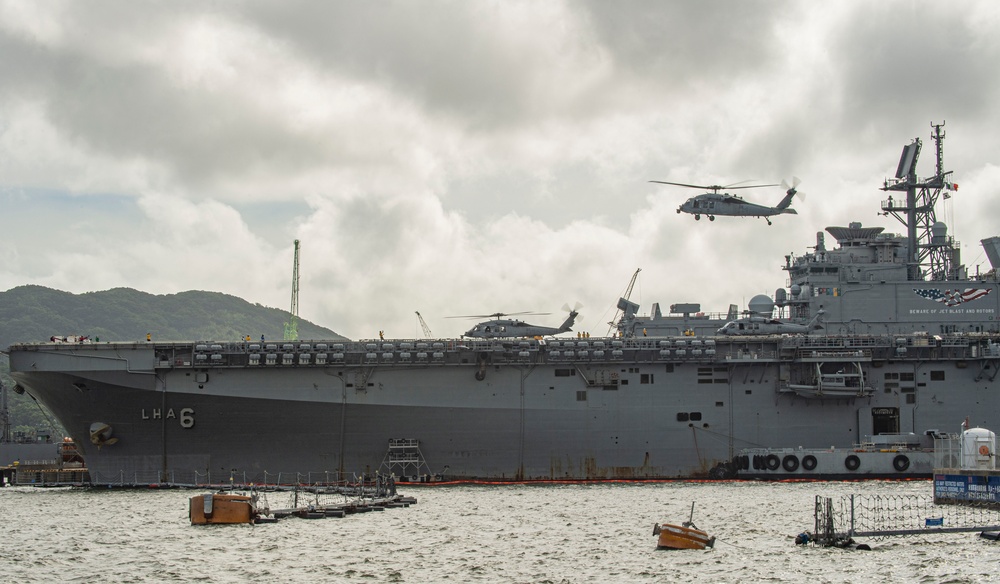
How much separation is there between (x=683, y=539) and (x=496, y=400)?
15573mm

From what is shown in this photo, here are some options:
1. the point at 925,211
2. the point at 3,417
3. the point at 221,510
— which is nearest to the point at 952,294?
the point at 925,211

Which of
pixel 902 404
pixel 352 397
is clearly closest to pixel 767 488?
pixel 902 404

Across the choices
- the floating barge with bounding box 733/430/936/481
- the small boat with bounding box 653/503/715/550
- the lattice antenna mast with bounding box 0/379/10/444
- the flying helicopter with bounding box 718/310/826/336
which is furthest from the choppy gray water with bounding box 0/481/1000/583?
the lattice antenna mast with bounding box 0/379/10/444

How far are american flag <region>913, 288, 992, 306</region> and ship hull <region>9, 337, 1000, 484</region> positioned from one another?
2.98m

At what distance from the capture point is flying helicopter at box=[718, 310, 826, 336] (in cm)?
4050

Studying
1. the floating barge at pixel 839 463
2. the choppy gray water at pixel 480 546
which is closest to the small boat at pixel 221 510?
the choppy gray water at pixel 480 546

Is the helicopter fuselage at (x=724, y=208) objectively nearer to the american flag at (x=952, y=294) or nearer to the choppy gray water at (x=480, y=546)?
the american flag at (x=952, y=294)

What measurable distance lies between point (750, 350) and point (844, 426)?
4.17 meters

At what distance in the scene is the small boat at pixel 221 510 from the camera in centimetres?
2714

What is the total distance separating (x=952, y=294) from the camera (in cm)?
4194

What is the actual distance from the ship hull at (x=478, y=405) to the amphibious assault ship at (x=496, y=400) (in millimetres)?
46

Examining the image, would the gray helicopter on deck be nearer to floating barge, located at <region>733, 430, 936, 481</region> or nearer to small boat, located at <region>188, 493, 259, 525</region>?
floating barge, located at <region>733, 430, 936, 481</region>

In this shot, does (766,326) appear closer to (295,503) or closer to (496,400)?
(496,400)

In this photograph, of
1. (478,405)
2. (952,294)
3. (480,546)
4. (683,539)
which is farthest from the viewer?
(952,294)
